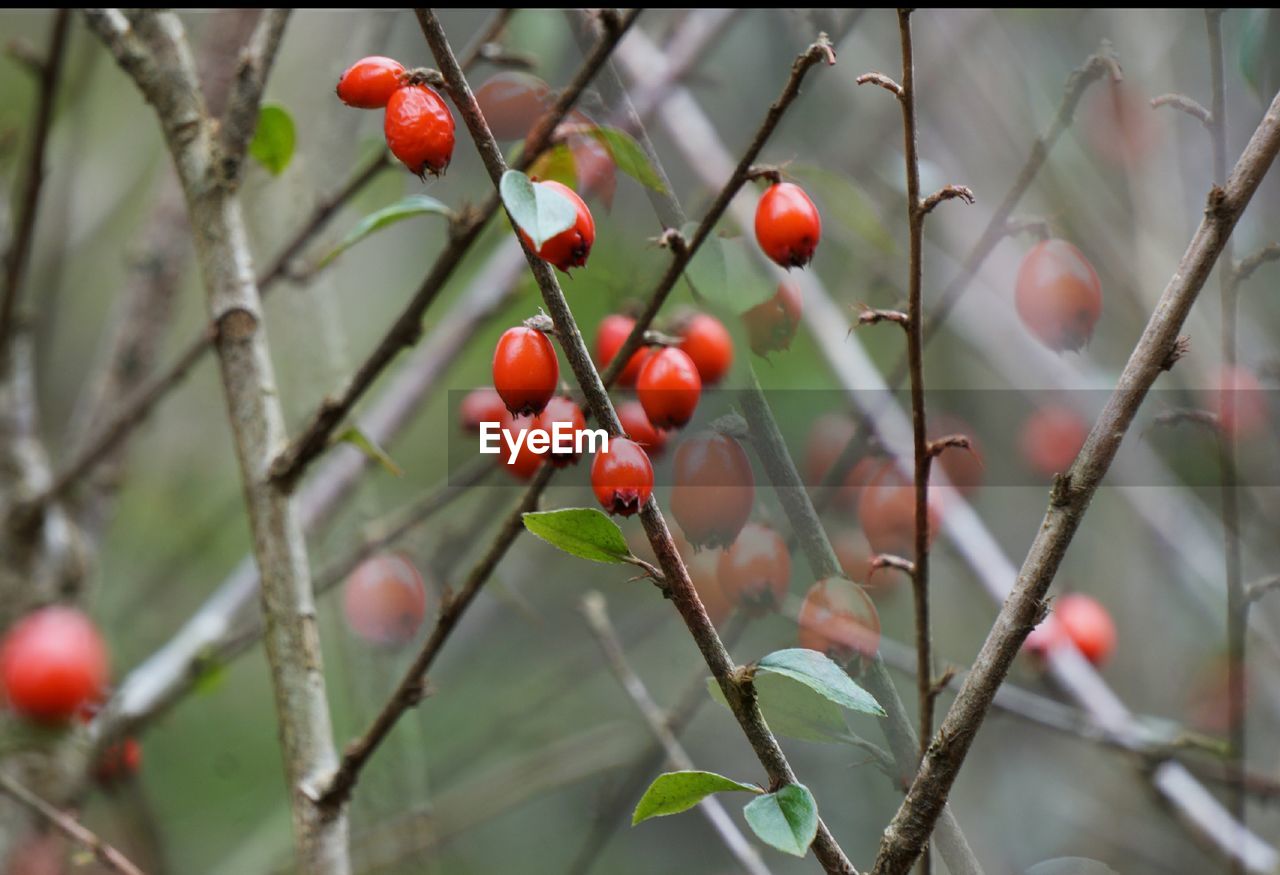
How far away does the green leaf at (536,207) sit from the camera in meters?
0.45

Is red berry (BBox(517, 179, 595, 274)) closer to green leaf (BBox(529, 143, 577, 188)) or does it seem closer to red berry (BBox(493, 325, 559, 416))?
red berry (BBox(493, 325, 559, 416))

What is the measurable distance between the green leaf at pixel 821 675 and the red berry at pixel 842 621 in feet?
0.38

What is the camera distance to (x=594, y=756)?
156cm

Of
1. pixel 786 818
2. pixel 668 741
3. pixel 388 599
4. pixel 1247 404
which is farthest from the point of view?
pixel 1247 404

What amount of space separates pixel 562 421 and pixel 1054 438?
2.99 feet

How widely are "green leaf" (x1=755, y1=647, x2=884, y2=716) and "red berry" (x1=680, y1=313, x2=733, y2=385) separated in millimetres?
300

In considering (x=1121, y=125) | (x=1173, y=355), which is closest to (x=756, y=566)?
(x=1173, y=355)

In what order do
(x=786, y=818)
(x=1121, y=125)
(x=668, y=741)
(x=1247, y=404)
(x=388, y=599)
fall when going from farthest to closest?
(x=1121, y=125) → (x=1247, y=404) → (x=388, y=599) → (x=668, y=741) → (x=786, y=818)

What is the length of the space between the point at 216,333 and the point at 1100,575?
1.62 metres

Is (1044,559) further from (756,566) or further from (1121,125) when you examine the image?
(1121,125)

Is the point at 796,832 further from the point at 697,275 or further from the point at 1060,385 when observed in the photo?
the point at 1060,385

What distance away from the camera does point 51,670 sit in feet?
3.84

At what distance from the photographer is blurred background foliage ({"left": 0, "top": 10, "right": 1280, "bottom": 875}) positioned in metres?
1.45

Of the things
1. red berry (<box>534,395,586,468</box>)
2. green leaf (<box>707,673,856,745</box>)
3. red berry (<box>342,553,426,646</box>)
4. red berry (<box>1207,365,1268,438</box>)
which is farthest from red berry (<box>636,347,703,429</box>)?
red berry (<box>1207,365,1268,438</box>)
